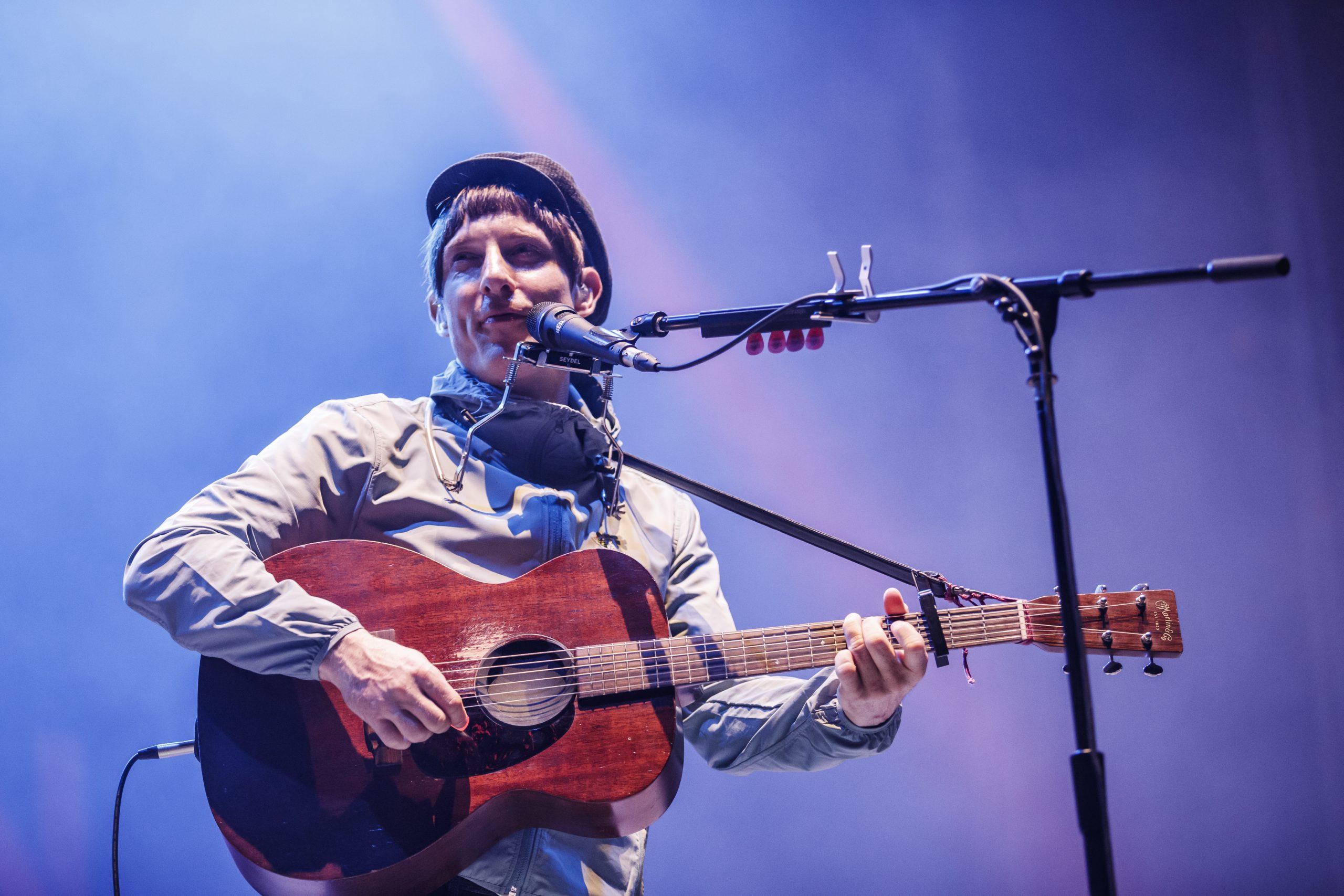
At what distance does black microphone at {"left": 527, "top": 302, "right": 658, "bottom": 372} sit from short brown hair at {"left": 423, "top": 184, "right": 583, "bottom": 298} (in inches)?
31.6

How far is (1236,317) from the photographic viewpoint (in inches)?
149

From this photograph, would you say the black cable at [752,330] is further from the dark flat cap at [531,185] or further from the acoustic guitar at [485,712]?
the dark flat cap at [531,185]

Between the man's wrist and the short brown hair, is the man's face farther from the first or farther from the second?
the man's wrist

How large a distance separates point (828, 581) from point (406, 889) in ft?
6.76

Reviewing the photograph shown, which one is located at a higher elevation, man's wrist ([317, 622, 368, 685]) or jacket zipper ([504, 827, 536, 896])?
man's wrist ([317, 622, 368, 685])

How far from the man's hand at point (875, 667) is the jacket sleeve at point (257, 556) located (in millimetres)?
1104

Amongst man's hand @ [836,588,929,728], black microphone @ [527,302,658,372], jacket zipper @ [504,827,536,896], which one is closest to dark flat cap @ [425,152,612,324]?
black microphone @ [527,302,658,372]

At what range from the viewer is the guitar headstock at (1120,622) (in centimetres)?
213

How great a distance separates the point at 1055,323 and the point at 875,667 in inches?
37.2

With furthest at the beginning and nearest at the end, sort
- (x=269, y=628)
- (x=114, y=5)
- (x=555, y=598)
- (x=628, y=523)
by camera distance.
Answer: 1. (x=114, y=5)
2. (x=628, y=523)
3. (x=555, y=598)
4. (x=269, y=628)

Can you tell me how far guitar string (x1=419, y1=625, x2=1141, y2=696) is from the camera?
6.63ft

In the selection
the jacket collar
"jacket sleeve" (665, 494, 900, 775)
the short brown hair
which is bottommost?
"jacket sleeve" (665, 494, 900, 775)

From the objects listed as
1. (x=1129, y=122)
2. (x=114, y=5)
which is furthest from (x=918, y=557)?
Result: (x=114, y=5)

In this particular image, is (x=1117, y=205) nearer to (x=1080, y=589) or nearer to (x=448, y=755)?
(x=1080, y=589)
